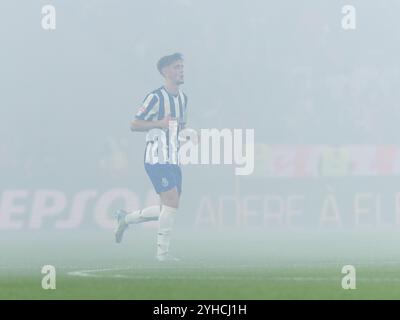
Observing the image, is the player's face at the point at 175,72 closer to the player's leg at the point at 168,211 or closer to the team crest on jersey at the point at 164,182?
the player's leg at the point at 168,211

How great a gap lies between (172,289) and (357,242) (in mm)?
1931

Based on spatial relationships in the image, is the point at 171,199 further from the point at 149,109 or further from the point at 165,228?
the point at 149,109

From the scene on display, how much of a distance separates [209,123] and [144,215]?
1.03 meters

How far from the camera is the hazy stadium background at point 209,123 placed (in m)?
9.77

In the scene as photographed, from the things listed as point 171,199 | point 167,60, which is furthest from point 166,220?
point 167,60

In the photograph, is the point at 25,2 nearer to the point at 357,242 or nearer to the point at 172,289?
the point at 172,289

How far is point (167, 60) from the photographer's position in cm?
982

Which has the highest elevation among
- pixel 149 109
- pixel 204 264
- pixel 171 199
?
pixel 149 109

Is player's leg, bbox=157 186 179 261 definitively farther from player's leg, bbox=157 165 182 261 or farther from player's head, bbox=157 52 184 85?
player's head, bbox=157 52 184 85

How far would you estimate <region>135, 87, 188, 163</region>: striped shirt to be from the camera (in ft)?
32.1

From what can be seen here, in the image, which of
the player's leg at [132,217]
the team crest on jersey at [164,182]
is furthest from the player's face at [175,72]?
the player's leg at [132,217]

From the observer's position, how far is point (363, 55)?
395 inches

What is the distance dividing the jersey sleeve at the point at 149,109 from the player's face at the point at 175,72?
0.74 feet
